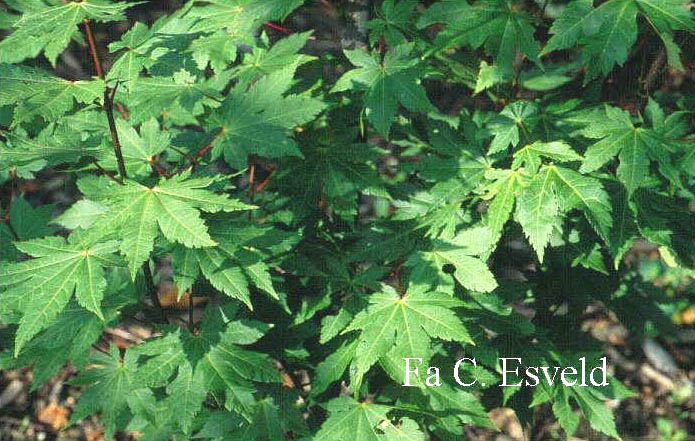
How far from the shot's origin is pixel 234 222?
172cm

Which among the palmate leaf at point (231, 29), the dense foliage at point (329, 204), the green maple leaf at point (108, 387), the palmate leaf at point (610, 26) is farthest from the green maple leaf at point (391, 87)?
the green maple leaf at point (108, 387)

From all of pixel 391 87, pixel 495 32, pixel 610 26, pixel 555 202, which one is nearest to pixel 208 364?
pixel 391 87

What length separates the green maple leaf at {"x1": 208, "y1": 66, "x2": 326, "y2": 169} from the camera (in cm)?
173

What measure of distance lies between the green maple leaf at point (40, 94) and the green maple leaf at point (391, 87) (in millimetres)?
730

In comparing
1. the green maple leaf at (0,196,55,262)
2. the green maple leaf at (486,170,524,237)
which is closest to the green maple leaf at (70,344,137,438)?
the green maple leaf at (0,196,55,262)

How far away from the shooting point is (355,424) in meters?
1.91

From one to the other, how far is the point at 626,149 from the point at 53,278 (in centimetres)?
155

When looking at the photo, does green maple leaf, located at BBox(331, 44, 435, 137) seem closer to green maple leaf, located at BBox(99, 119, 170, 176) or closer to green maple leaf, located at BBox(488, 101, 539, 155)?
green maple leaf, located at BBox(488, 101, 539, 155)

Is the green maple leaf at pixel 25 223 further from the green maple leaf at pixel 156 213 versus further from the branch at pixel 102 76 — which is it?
the green maple leaf at pixel 156 213

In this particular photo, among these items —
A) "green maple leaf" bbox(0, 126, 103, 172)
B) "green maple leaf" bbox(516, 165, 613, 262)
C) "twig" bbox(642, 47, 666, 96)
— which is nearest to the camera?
"green maple leaf" bbox(0, 126, 103, 172)

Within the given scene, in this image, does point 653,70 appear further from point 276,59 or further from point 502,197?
point 276,59

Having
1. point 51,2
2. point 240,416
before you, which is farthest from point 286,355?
point 51,2

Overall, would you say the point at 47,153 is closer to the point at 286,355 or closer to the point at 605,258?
the point at 286,355

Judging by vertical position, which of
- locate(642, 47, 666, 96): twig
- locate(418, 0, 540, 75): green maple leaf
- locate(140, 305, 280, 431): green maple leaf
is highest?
locate(418, 0, 540, 75): green maple leaf
